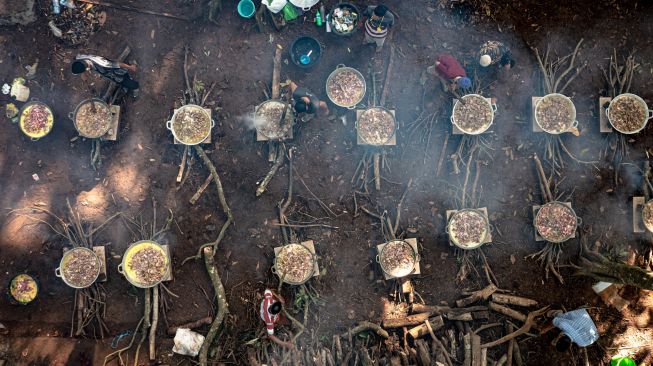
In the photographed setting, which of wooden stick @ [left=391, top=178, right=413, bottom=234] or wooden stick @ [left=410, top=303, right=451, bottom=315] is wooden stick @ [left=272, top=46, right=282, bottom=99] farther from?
wooden stick @ [left=410, top=303, right=451, bottom=315]

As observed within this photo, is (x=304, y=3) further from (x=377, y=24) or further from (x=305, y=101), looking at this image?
(x=305, y=101)

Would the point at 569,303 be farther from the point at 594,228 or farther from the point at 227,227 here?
the point at 227,227

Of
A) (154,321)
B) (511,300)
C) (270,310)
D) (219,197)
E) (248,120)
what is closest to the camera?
(270,310)

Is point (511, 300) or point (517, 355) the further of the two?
point (511, 300)

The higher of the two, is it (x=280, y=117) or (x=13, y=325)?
(x=280, y=117)

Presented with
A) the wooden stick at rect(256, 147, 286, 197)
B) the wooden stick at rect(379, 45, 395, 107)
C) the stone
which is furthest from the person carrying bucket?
the stone

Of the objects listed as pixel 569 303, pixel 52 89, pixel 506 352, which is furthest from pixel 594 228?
pixel 52 89

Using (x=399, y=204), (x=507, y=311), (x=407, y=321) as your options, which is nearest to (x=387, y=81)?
(x=399, y=204)
